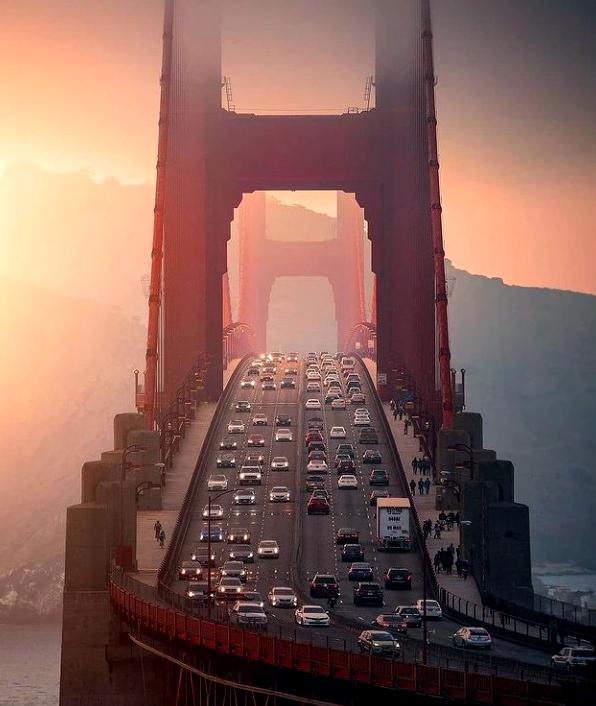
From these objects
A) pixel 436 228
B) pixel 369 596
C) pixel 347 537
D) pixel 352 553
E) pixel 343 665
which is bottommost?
pixel 343 665

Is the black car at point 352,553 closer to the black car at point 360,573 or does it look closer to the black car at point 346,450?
the black car at point 360,573

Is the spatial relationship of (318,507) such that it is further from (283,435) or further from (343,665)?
(343,665)

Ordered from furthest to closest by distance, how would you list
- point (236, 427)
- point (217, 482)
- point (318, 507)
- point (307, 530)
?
1. point (236, 427)
2. point (217, 482)
3. point (318, 507)
4. point (307, 530)

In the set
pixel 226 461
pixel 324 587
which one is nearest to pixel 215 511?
pixel 226 461

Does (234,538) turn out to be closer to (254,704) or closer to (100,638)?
(100,638)

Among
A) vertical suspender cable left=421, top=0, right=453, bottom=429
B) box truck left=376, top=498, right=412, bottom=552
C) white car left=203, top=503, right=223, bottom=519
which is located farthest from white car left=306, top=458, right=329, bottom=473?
box truck left=376, top=498, right=412, bottom=552
